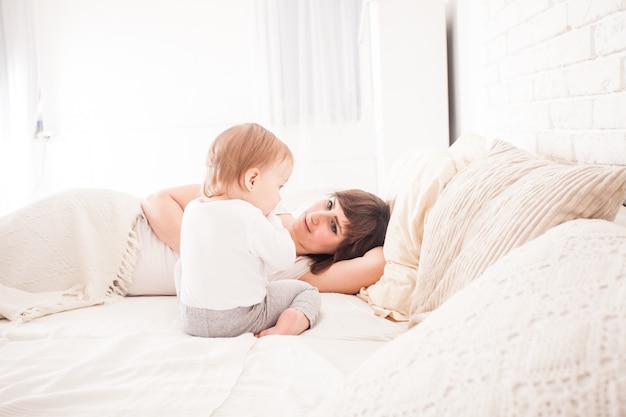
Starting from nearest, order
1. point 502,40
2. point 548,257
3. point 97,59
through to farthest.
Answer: point 548,257 → point 502,40 → point 97,59

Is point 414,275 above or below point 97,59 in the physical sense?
below

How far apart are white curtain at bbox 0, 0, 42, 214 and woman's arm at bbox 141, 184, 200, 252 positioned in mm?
2326

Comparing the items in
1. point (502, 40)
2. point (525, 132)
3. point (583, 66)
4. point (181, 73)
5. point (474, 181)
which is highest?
point (181, 73)

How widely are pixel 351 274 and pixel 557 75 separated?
2.65ft

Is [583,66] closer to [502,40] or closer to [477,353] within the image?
[502,40]

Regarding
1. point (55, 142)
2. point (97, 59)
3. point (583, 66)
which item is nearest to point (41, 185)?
point (55, 142)

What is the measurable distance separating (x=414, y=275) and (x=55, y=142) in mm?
3371

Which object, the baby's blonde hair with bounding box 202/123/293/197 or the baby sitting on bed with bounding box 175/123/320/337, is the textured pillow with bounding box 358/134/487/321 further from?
the baby's blonde hair with bounding box 202/123/293/197

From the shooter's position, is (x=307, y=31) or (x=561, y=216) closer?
(x=561, y=216)

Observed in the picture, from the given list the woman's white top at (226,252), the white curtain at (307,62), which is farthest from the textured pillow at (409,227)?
the white curtain at (307,62)

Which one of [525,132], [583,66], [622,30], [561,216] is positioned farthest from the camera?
[525,132]

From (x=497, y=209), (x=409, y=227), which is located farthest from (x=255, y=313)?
(x=497, y=209)

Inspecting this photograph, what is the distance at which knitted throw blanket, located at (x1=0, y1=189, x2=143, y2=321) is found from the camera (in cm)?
169

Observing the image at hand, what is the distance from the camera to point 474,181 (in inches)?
48.1
